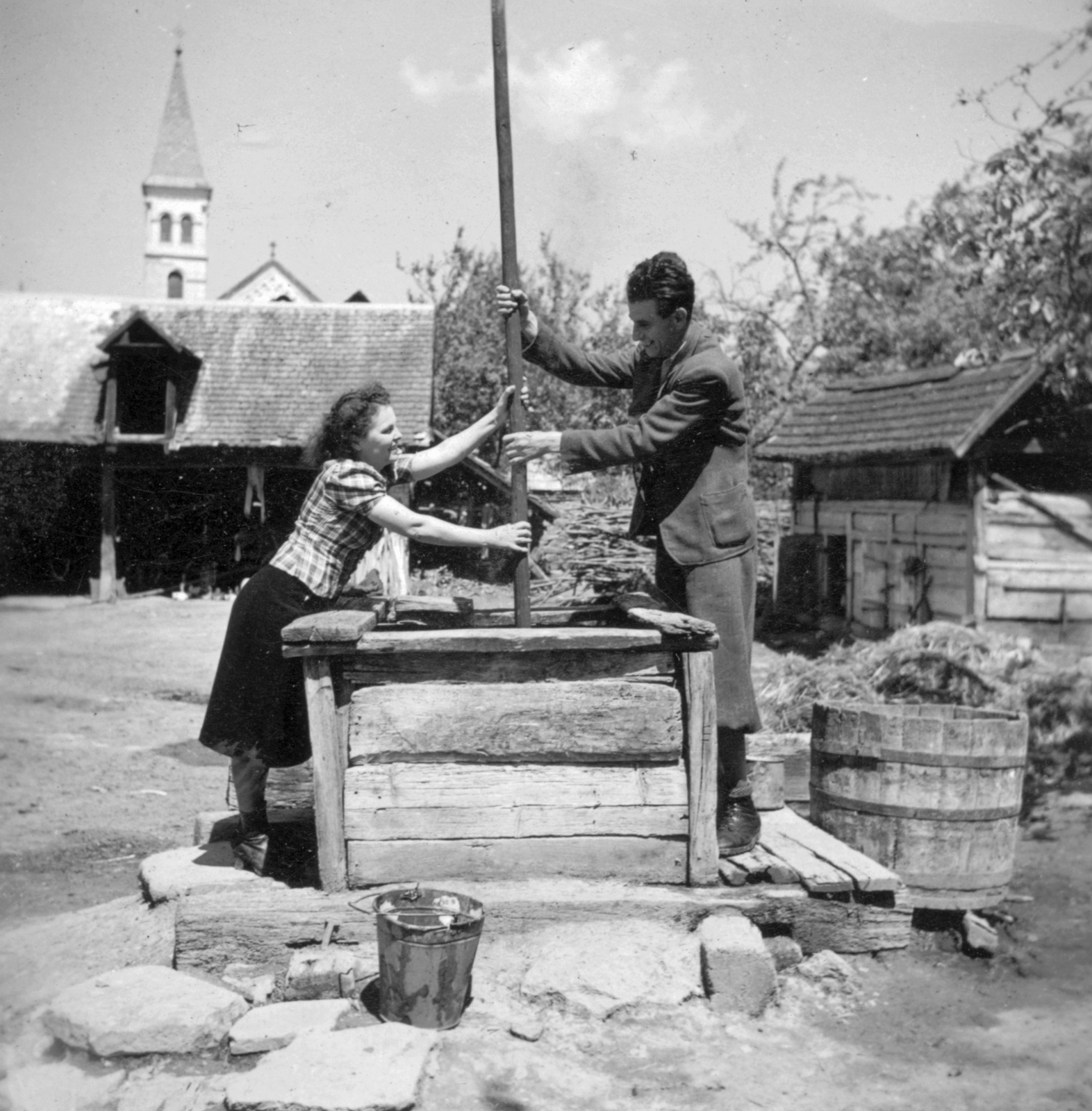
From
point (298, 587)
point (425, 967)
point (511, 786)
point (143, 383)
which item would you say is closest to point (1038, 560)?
point (511, 786)

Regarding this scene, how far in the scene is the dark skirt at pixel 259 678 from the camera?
426 cm

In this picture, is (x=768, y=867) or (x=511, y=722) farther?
(x=768, y=867)

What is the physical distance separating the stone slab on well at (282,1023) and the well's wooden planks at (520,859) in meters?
0.53

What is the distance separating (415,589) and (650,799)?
15.2 metres

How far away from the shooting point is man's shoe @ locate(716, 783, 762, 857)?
14.5ft

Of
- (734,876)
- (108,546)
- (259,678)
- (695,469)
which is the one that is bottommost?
(734,876)

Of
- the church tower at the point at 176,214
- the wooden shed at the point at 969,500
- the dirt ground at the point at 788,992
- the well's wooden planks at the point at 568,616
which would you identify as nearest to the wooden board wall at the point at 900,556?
the wooden shed at the point at 969,500

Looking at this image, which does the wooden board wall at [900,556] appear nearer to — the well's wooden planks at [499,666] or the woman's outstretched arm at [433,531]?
the well's wooden planks at [499,666]

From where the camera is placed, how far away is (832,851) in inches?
179

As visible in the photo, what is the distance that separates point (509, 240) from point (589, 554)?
14.7m

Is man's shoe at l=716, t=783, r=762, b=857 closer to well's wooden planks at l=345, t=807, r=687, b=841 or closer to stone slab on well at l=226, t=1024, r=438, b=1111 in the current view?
well's wooden planks at l=345, t=807, r=687, b=841

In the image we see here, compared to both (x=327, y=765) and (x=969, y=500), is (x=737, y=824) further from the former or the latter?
(x=969, y=500)

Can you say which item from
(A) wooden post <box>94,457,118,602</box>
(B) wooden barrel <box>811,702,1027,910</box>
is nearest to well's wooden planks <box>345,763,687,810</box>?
(B) wooden barrel <box>811,702,1027,910</box>

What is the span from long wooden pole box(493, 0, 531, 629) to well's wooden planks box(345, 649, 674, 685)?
385 mm
